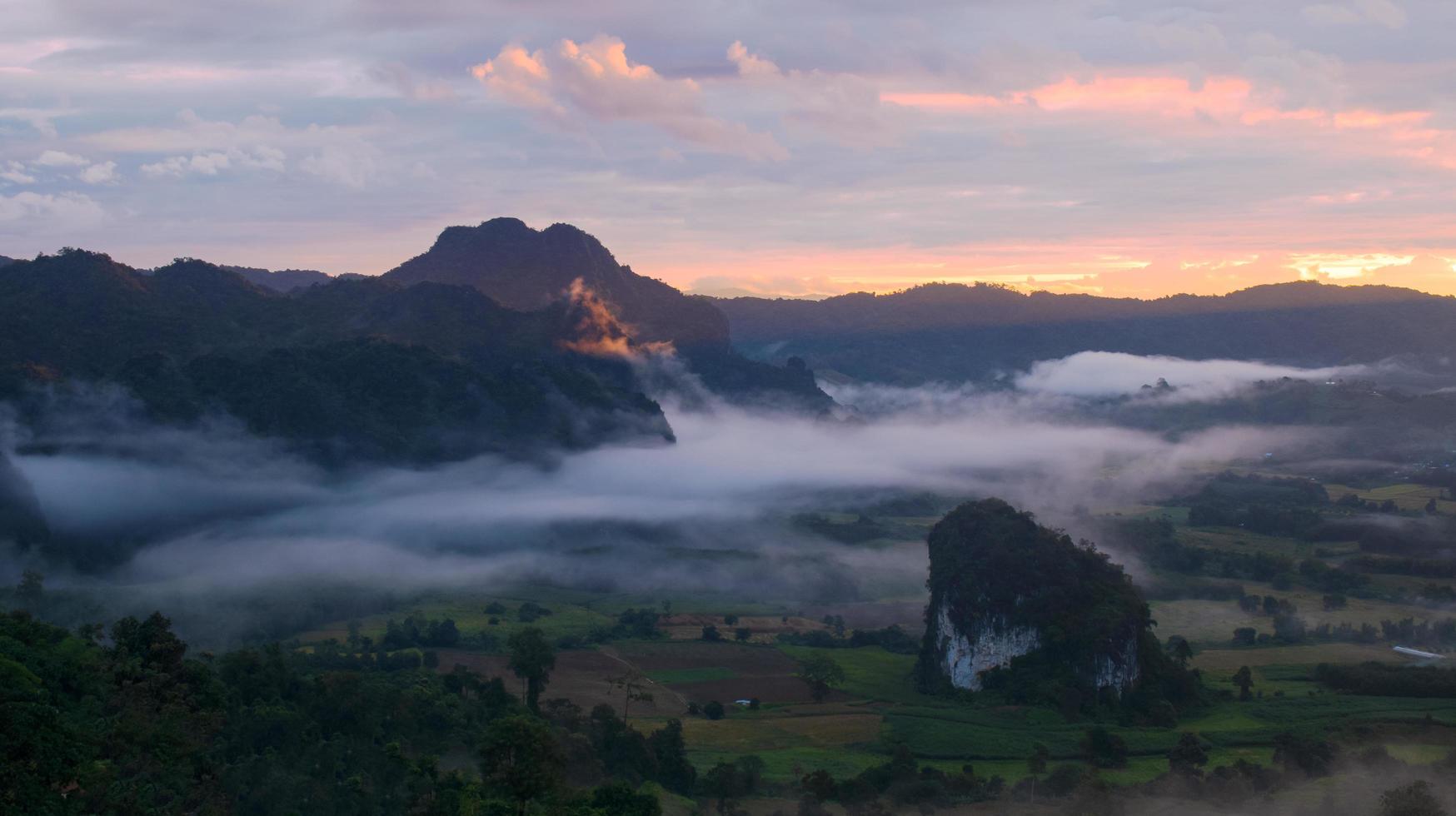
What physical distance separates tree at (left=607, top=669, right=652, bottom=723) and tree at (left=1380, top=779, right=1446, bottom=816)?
35817 mm

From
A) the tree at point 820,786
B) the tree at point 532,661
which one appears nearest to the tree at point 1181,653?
the tree at point 820,786

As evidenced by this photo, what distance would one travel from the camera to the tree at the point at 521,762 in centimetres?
3900

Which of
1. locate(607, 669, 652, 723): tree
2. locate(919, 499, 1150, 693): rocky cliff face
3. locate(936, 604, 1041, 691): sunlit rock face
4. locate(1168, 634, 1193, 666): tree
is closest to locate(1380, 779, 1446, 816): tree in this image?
locate(919, 499, 1150, 693): rocky cliff face

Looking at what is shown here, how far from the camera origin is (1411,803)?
49781mm

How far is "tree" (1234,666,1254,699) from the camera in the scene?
77.5 metres

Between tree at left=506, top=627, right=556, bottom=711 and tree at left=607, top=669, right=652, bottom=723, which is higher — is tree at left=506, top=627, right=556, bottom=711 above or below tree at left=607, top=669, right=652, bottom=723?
above

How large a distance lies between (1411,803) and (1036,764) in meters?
16.3

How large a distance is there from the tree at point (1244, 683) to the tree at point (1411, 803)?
2490 centimetres

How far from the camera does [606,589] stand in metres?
120

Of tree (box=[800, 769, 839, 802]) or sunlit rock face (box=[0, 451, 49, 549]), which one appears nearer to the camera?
tree (box=[800, 769, 839, 802])

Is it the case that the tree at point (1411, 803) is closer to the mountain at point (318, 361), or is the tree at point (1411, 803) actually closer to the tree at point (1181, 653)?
the tree at point (1181, 653)

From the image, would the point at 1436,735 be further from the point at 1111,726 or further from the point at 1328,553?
the point at 1328,553

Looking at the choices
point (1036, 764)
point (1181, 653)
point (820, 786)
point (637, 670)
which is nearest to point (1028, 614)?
point (1181, 653)

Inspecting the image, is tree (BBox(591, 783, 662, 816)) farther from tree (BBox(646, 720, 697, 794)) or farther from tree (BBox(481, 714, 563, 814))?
tree (BBox(646, 720, 697, 794))
